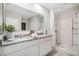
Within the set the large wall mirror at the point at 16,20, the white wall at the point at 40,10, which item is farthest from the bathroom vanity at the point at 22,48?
the white wall at the point at 40,10

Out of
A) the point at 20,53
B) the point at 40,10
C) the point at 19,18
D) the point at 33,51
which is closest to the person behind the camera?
the point at 20,53

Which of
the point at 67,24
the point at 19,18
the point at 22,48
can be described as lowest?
the point at 22,48

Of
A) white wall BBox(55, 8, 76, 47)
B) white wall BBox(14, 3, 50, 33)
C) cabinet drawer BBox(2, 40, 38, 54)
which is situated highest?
white wall BBox(14, 3, 50, 33)

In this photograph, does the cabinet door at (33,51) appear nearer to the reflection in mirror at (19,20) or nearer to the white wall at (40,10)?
the reflection in mirror at (19,20)

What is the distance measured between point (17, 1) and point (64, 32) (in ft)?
6.26

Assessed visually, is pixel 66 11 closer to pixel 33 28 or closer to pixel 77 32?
pixel 77 32

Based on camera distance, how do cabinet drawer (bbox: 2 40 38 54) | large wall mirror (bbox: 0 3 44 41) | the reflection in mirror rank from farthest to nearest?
1. the reflection in mirror
2. large wall mirror (bbox: 0 3 44 41)
3. cabinet drawer (bbox: 2 40 38 54)

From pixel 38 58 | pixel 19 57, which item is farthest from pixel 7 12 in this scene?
pixel 38 58

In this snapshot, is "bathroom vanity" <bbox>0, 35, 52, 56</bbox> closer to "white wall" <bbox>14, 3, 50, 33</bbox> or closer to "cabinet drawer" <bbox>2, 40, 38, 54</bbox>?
"cabinet drawer" <bbox>2, 40, 38, 54</bbox>

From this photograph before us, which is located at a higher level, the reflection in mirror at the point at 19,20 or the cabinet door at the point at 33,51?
the reflection in mirror at the point at 19,20

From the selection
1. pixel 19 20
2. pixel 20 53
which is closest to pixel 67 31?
pixel 19 20

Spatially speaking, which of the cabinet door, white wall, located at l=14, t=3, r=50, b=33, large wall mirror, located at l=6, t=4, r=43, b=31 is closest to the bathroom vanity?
the cabinet door

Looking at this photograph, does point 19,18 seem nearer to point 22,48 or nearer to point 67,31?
point 22,48

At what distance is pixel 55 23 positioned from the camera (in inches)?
132
